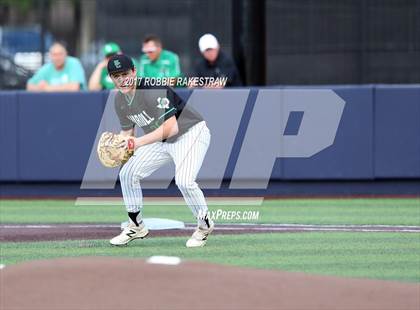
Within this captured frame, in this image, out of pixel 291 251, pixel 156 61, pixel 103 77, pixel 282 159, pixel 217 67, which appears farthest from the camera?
pixel 103 77

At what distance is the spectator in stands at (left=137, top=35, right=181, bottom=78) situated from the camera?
14.4 meters

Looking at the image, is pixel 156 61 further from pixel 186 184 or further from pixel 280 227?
pixel 186 184

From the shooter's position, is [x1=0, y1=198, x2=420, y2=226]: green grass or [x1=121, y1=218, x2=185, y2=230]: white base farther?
[x1=0, y1=198, x2=420, y2=226]: green grass

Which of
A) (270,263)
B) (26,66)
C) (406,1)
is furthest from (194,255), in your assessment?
(26,66)

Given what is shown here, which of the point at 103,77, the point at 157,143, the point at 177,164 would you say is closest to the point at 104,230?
the point at 157,143

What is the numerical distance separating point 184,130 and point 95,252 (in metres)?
1.43

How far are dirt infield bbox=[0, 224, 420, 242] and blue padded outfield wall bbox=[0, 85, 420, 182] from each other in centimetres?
238

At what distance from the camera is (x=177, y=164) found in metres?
9.84

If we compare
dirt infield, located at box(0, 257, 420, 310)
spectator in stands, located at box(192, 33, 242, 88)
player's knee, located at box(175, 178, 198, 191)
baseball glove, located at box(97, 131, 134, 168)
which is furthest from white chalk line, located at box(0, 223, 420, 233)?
dirt infield, located at box(0, 257, 420, 310)

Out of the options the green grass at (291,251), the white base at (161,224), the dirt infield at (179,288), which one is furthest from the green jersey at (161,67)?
the dirt infield at (179,288)

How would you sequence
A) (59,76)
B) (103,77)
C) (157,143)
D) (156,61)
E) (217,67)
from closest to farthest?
1. (157,143)
2. (217,67)
3. (156,61)
4. (59,76)
5. (103,77)

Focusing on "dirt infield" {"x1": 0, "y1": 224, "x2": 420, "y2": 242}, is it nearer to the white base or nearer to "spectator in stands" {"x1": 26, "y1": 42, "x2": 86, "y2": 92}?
the white base

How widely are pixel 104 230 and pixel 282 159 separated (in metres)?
3.32

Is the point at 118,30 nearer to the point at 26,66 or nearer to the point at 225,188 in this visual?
the point at 26,66
